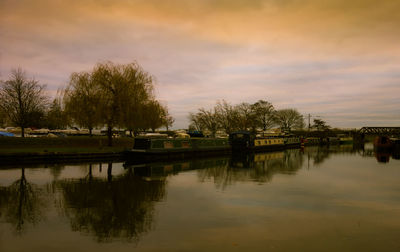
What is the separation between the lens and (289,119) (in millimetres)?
84875

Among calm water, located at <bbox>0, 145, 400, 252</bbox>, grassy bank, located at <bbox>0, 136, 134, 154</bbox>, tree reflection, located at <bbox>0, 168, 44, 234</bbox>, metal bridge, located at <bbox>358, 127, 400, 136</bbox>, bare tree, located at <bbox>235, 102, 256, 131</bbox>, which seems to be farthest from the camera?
metal bridge, located at <bbox>358, 127, 400, 136</bbox>

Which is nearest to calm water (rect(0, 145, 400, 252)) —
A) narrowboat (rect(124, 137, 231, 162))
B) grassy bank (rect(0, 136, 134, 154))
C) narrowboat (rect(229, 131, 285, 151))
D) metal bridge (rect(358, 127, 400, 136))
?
narrowboat (rect(124, 137, 231, 162))

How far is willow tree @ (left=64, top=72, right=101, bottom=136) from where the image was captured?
29219 millimetres

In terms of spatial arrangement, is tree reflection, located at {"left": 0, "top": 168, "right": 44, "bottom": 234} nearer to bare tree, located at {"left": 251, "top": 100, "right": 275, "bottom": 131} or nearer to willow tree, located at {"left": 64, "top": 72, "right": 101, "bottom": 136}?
willow tree, located at {"left": 64, "top": 72, "right": 101, "bottom": 136}

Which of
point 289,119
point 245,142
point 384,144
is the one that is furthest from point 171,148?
point 289,119

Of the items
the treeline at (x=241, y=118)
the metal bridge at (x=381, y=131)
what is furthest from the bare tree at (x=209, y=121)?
the metal bridge at (x=381, y=131)

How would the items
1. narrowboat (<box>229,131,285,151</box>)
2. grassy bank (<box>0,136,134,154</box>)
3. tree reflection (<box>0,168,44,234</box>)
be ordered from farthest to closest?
narrowboat (<box>229,131,285,151</box>)
grassy bank (<box>0,136,134,154</box>)
tree reflection (<box>0,168,44,234</box>)

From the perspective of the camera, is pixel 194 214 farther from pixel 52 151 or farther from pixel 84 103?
pixel 84 103

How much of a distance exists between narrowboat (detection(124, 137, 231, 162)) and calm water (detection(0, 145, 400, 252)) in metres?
9.21

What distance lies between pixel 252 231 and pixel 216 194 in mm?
4830

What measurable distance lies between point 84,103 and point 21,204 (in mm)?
19606

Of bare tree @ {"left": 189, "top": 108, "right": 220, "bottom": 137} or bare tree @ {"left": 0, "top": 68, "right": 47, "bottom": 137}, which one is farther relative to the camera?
bare tree @ {"left": 189, "top": 108, "right": 220, "bottom": 137}

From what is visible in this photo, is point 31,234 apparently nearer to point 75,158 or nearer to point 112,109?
point 75,158

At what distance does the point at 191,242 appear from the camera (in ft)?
24.2
